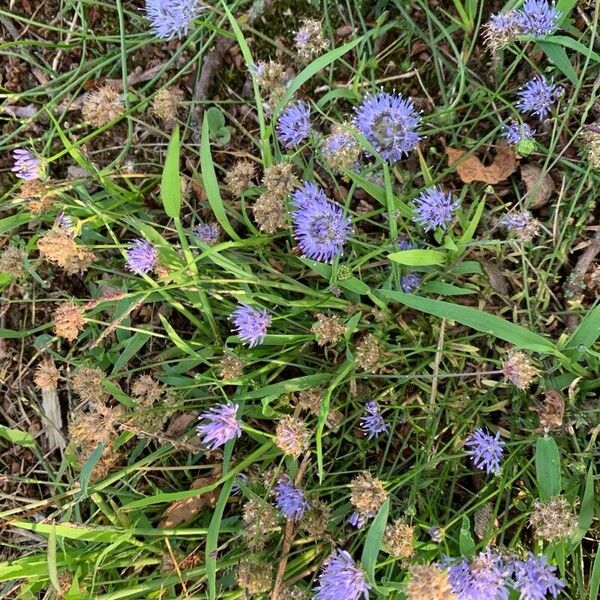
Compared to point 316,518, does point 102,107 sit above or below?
above

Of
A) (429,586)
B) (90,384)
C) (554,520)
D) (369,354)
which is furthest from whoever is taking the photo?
(90,384)

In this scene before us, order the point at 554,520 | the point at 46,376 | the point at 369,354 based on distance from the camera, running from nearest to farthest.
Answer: the point at 554,520
the point at 369,354
the point at 46,376

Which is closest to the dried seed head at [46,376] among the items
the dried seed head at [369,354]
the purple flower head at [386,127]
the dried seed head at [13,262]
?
the dried seed head at [13,262]

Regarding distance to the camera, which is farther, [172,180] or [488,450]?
[488,450]

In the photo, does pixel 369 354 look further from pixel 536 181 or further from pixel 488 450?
pixel 536 181

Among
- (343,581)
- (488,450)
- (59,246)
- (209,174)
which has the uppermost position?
(209,174)

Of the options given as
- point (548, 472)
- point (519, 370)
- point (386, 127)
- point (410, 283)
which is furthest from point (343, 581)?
point (386, 127)

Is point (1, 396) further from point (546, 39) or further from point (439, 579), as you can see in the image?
point (546, 39)
